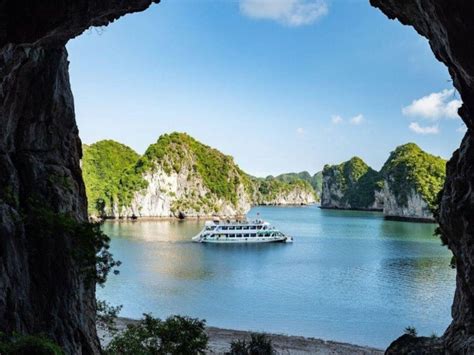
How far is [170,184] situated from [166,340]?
100392 mm

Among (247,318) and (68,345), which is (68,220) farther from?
(247,318)

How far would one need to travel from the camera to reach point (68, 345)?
35.4 feet

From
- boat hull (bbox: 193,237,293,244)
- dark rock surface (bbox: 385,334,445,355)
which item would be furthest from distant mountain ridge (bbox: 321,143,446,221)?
dark rock surface (bbox: 385,334,445,355)

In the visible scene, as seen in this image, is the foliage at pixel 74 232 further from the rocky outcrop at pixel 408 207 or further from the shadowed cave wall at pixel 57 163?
the rocky outcrop at pixel 408 207

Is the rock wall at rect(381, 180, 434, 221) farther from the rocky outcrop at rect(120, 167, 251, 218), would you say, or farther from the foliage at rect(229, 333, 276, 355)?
the foliage at rect(229, 333, 276, 355)

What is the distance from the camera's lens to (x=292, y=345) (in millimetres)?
21562

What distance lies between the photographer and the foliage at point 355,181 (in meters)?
160

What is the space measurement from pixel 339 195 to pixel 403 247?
417ft

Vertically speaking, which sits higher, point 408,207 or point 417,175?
point 417,175

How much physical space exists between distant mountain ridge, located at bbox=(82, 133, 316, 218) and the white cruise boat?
48790mm

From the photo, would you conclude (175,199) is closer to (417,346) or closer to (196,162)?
(196,162)

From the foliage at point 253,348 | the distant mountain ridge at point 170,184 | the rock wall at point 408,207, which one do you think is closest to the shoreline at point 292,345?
the foliage at point 253,348

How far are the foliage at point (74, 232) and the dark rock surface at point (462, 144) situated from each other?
8.26 m

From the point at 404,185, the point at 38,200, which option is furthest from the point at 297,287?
the point at 404,185
